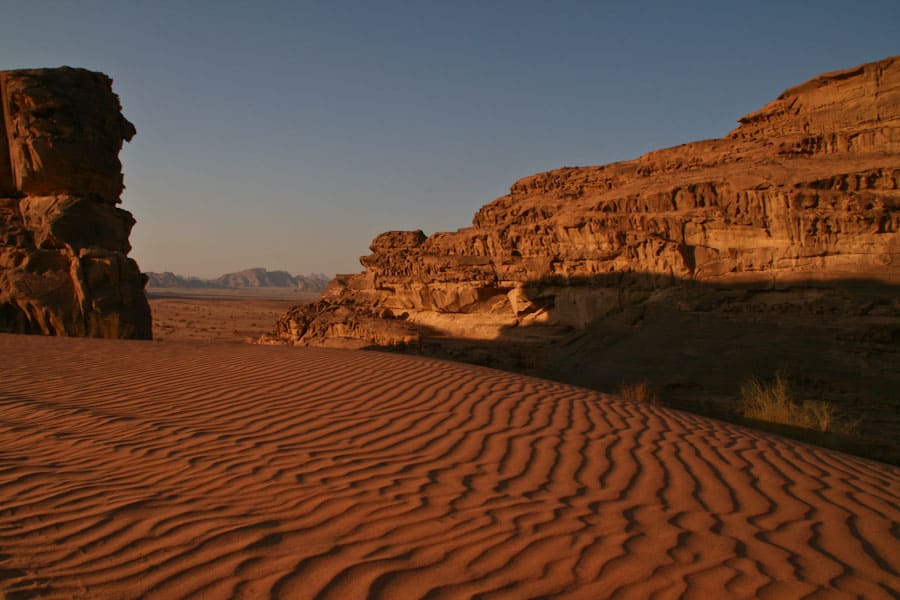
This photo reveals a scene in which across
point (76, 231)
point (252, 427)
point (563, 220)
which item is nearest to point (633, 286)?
point (563, 220)

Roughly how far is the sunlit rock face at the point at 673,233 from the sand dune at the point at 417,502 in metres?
6.82

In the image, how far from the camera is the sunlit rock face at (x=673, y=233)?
11148mm

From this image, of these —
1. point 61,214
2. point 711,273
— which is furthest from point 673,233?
point 61,214

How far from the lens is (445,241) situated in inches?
755

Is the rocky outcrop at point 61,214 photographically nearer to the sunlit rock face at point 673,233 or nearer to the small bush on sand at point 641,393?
the sunlit rock face at point 673,233

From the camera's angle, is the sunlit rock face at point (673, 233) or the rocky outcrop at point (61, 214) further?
the rocky outcrop at point (61, 214)

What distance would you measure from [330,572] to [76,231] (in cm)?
1702

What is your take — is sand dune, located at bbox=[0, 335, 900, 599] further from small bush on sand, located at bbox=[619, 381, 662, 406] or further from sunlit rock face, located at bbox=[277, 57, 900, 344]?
sunlit rock face, located at bbox=[277, 57, 900, 344]

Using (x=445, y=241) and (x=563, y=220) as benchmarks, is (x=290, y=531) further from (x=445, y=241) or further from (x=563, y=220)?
(x=445, y=241)

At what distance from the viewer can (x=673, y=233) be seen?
1330cm

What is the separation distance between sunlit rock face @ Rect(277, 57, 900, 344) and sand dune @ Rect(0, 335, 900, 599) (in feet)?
22.4

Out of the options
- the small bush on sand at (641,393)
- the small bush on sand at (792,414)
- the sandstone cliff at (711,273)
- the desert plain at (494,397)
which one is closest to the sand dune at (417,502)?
the desert plain at (494,397)

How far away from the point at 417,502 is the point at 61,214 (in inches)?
655

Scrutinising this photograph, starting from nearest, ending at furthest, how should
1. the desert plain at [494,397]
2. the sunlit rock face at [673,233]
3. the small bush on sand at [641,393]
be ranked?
the desert plain at [494,397], the small bush on sand at [641,393], the sunlit rock face at [673,233]
